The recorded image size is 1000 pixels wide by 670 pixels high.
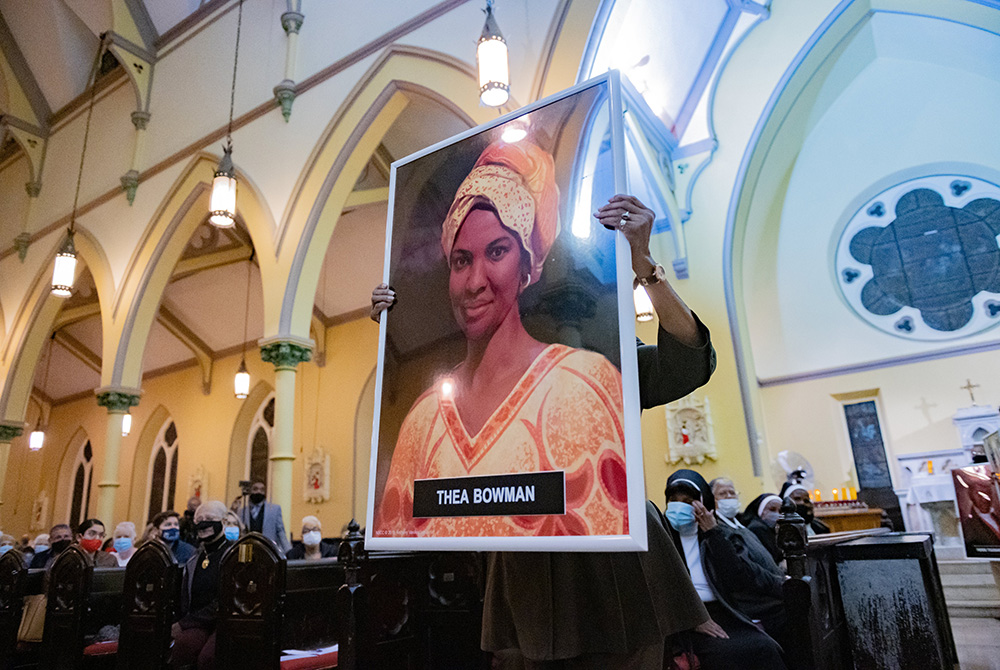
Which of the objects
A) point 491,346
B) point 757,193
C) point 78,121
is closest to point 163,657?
point 491,346

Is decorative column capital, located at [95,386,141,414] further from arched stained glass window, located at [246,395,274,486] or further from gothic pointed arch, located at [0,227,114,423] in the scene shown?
arched stained glass window, located at [246,395,274,486]

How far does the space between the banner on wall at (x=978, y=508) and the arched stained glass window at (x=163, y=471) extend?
14356mm

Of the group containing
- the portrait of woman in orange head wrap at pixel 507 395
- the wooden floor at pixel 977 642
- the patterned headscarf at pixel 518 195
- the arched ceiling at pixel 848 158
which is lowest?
the wooden floor at pixel 977 642

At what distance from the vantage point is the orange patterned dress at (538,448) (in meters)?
1.47

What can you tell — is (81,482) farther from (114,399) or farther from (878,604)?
(878,604)

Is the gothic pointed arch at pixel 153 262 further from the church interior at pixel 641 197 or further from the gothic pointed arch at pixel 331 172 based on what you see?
the gothic pointed arch at pixel 331 172

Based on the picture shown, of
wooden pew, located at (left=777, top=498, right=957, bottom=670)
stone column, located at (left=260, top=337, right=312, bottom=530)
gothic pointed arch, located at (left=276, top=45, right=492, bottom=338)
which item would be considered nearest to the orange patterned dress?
wooden pew, located at (left=777, top=498, right=957, bottom=670)

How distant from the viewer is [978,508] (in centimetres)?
682

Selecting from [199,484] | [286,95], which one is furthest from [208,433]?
[286,95]

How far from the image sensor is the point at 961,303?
1019 cm

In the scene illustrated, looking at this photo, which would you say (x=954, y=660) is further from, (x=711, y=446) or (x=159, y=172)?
(x=159, y=172)

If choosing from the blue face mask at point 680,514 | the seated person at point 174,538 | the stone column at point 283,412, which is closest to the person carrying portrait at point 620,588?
the blue face mask at point 680,514

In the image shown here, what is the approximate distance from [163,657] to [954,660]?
189 inches

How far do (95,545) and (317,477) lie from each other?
235 inches
